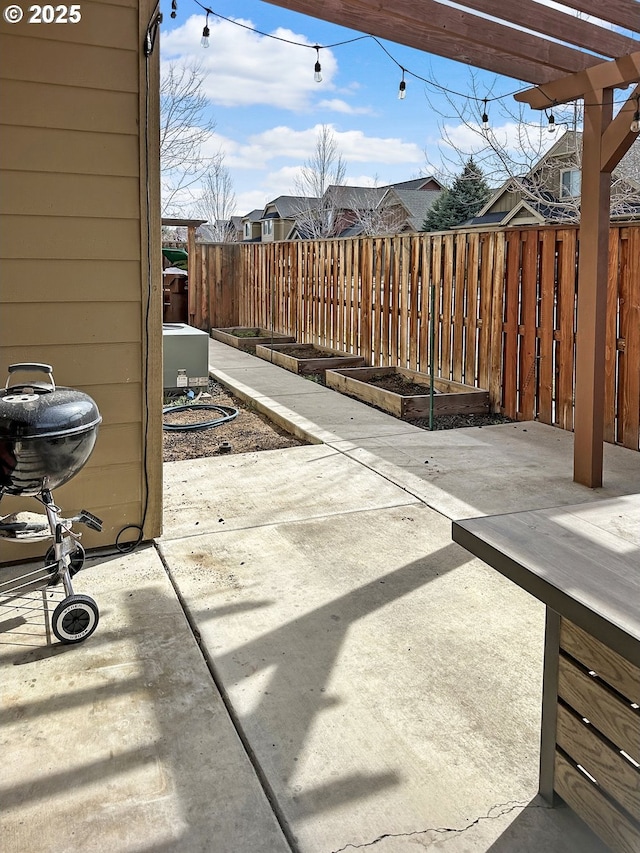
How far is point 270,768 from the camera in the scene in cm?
178

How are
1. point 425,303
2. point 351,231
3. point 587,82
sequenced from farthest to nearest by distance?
point 351,231
point 425,303
point 587,82

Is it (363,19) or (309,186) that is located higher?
(309,186)

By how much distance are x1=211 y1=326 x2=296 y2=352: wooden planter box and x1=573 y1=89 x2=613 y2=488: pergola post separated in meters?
6.44

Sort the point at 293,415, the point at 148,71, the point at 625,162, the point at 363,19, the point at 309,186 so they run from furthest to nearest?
1. the point at 309,186
2. the point at 625,162
3. the point at 293,415
4. the point at 363,19
5. the point at 148,71

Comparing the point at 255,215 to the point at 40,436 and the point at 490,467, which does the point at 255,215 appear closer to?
the point at 490,467

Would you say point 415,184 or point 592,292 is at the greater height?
point 415,184

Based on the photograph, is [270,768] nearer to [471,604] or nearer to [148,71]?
[471,604]

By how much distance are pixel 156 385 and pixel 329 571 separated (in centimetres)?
109

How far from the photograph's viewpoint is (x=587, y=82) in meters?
3.86

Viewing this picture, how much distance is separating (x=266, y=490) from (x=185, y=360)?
294cm

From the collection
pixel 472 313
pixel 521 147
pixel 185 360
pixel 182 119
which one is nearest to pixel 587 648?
pixel 472 313

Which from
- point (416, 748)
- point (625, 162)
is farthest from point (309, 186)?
point (416, 748)

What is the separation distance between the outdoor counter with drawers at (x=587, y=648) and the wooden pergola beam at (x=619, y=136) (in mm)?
2654

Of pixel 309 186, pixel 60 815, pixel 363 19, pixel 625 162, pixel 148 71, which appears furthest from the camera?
pixel 309 186
